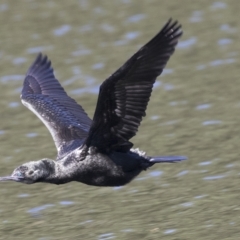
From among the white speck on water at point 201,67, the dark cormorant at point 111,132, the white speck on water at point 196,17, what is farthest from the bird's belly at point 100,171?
the white speck on water at point 196,17

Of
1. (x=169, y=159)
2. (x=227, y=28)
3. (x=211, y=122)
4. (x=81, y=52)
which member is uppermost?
(x=81, y=52)

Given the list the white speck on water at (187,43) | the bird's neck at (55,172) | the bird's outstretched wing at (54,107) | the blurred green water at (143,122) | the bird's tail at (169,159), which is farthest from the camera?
the white speck on water at (187,43)

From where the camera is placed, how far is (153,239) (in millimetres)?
9633

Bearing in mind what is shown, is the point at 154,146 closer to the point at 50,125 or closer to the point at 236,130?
the point at 236,130

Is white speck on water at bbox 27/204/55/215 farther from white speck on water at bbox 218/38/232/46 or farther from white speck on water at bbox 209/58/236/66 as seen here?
white speck on water at bbox 218/38/232/46

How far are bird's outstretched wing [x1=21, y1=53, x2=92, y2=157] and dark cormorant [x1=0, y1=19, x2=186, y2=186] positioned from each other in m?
0.01

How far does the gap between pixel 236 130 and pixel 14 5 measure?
24.4 feet

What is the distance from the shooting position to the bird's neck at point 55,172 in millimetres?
9438

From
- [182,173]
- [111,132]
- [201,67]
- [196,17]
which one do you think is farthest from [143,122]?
[196,17]

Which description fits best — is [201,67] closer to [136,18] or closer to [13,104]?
[136,18]

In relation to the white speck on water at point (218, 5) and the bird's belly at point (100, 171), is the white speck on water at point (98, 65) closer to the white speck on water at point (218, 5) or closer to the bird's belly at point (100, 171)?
the white speck on water at point (218, 5)

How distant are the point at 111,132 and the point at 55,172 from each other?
712 mm

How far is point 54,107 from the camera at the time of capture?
11.1 m

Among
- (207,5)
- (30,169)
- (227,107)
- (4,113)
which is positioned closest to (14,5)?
(207,5)
